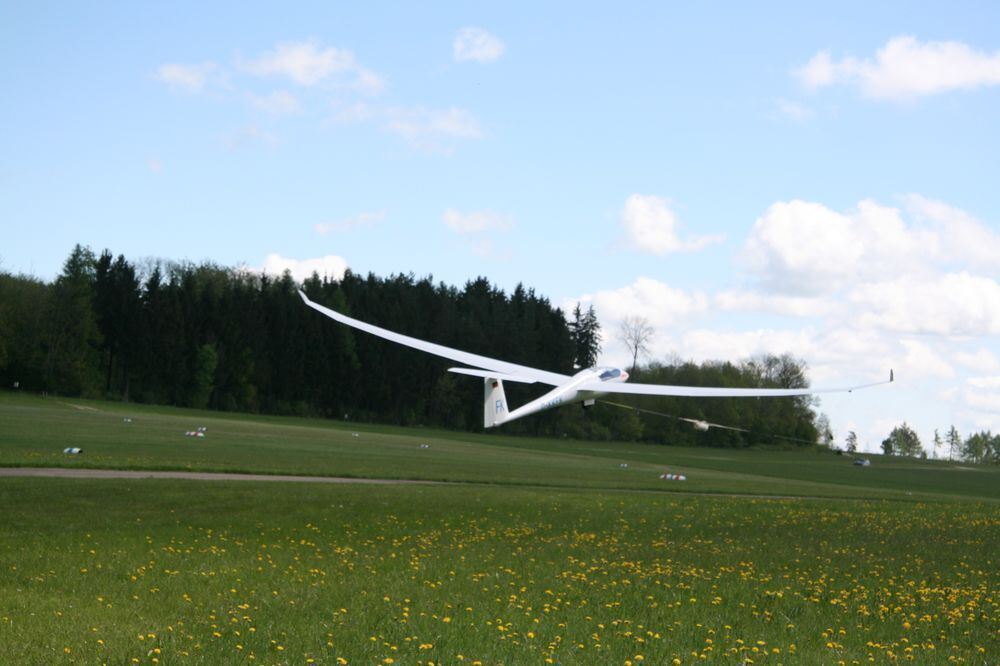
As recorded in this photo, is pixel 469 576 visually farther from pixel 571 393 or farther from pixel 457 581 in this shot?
pixel 571 393

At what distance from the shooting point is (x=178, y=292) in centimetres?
11419

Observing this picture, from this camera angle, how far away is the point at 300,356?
11644cm

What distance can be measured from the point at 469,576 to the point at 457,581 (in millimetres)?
516

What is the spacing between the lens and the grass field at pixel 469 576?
1064 centimetres

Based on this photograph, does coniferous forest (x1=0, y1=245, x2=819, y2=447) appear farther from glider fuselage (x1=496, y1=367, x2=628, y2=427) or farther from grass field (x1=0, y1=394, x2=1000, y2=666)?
grass field (x1=0, y1=394, x2=1000, y2=666)

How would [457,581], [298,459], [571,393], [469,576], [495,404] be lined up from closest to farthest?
[457,581] → [469,576] → [571,393] → [298,459] → [495,404]

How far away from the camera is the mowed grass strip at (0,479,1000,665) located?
34.7 ft

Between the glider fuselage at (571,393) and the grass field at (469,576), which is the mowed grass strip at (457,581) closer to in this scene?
the grass field at (469,576)

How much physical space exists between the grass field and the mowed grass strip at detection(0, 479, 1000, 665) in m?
0.05

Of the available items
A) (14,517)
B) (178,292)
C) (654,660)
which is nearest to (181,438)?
(14,517)

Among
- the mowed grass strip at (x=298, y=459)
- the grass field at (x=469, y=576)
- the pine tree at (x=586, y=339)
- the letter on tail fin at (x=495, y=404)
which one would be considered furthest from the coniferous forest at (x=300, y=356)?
the grass field at (x=469, y=576)

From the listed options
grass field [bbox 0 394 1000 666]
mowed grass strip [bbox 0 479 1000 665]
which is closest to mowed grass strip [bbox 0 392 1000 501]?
grass field [bbox 0 394 1000 666]

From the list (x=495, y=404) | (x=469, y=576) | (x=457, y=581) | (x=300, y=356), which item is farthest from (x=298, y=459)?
(x=300, y=356)

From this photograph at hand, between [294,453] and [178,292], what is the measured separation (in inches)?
2940
